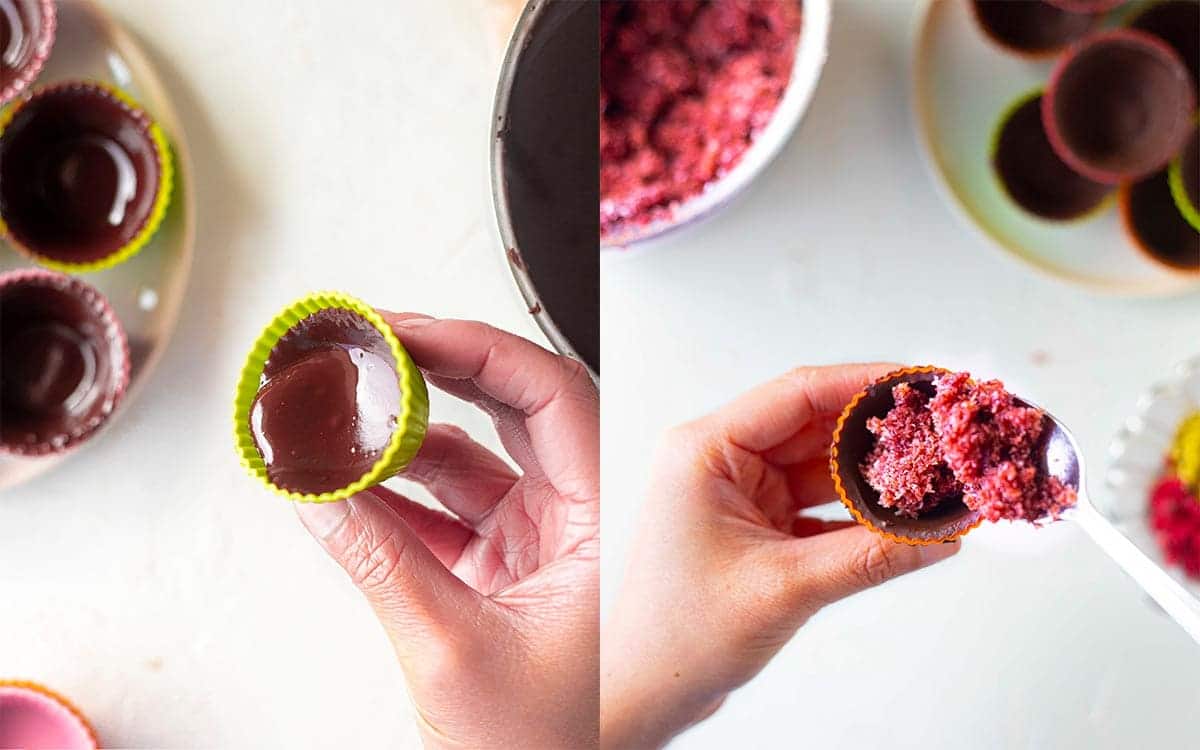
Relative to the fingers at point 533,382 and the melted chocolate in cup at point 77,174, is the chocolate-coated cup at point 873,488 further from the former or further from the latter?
the melted chocolate in cup at point 77,174

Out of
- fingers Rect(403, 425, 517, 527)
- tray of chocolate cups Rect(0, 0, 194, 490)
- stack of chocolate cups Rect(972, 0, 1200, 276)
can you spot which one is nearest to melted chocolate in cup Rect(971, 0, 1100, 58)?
stack of chocolate cups Rect(972, 0, 1200, 276)

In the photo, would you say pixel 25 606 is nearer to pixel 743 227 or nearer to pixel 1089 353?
pixel 743 227

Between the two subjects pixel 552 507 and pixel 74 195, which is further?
pixel 74 195

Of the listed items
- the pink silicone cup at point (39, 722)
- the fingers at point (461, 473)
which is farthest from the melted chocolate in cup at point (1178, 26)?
the pink silicone cup at point (39, 722)

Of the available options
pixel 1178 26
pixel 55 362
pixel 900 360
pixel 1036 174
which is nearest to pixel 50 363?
pixel 55 362

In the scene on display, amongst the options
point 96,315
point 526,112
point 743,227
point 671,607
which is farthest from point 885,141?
point 96,315

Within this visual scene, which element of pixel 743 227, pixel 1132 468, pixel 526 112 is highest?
pixel 526 112

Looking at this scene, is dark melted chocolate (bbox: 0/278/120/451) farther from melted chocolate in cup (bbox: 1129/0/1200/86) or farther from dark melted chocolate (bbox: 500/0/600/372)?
melted chocolate in cup (bbox: 1129/0/1200/86)
